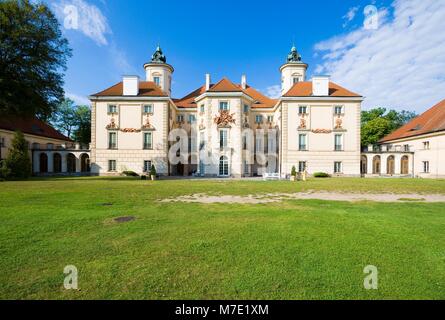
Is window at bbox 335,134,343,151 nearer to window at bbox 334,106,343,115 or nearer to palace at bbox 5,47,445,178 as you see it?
palace at bbox 5,47,445,178

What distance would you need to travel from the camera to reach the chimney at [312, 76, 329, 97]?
96.7 feet

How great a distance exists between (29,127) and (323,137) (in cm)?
4433

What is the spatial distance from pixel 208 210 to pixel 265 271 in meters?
4.58

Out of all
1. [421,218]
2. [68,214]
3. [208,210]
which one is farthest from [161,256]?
[421,218]

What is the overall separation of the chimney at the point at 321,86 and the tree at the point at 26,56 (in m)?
30.4

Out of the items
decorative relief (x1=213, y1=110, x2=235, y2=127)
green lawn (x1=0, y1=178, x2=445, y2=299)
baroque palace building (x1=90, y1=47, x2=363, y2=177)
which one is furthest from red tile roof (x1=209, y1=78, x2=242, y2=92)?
green lawn (x1=0, y1=178, x2=445, y2=299)

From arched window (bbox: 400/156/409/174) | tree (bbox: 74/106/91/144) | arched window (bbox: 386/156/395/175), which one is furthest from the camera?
tree (bbox: 74/106/91/144)

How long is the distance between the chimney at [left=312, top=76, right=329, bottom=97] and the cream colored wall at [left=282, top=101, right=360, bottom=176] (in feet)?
4.74

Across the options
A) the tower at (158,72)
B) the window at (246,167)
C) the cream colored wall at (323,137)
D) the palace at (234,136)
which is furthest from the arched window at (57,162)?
the cream colored wall at (323,137)

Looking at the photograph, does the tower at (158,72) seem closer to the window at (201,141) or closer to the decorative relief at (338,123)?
the window at (201,141)

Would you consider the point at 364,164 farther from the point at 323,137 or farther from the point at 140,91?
the point at 140,91

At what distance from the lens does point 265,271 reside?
11.4 feet

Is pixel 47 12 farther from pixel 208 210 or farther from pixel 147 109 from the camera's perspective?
pixel 208 210
